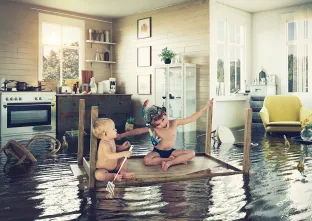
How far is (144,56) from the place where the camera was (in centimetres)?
915

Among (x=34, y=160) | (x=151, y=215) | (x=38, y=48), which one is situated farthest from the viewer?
(x=38, y=48)

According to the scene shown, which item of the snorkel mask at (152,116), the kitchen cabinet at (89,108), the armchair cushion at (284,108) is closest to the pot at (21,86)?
the kitchen cabinet at (89,108)

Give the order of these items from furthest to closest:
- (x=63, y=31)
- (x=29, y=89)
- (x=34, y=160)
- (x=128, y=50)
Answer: (x=128, y=50)
(x=63, y=31)
(x=29, y=89)
(x=34, y=160)

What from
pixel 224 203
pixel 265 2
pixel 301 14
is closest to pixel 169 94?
pixel 265 2

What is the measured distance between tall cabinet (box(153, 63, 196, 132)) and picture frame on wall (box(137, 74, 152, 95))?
100cm

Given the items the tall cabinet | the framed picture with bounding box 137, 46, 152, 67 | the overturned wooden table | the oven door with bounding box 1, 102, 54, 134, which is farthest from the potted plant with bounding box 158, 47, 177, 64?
the overturned wooden table

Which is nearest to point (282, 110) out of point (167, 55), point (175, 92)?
point (175, 92)

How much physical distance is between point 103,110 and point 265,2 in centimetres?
464

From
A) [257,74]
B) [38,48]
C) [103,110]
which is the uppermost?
[38,48]

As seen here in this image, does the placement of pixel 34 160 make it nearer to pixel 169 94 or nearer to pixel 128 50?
pixel 169 94

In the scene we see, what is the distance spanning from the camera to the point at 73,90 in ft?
28.5

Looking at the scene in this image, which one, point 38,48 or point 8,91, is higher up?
A: point 38,48

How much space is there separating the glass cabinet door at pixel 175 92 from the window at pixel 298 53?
9.49ft

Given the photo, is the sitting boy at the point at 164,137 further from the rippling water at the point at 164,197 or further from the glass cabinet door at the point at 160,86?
the glass cabinet door at the point at 160,86
